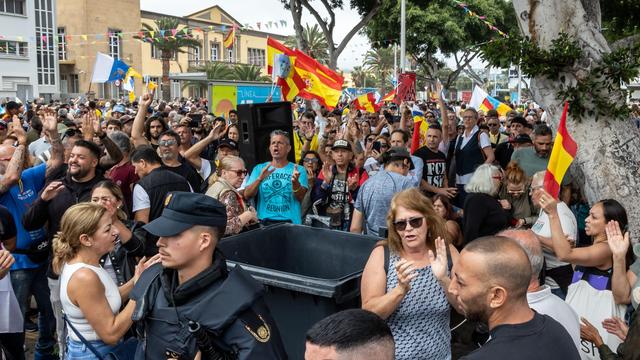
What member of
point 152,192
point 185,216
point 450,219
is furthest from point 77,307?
point 450,219

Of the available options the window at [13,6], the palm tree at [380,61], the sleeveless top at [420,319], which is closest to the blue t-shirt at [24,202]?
the sleeveless top at [420,319]

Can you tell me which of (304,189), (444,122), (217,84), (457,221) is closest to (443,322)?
(457,221)

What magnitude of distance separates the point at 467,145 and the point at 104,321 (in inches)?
249

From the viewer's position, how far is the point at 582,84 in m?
5.07

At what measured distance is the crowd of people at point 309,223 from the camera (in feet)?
7.84

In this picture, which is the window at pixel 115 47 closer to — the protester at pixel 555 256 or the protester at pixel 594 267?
the protester at pixel 555 256

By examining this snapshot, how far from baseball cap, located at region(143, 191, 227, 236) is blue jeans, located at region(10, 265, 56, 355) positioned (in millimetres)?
2915

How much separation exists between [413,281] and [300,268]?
1892mm

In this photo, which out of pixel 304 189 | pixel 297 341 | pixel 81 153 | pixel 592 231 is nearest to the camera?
pixel 297 341

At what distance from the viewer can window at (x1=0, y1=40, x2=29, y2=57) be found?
140 ft

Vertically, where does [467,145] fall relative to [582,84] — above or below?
below

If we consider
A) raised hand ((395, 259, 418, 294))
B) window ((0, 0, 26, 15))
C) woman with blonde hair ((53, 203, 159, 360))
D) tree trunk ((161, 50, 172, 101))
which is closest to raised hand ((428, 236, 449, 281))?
raised hand ((395, 259, 418, 294))

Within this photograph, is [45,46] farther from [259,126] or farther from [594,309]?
[594,309]

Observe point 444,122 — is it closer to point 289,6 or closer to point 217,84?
point 217,84
